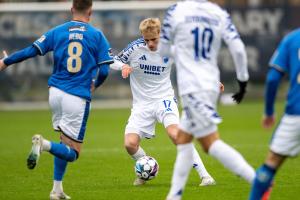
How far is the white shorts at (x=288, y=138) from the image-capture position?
794 centimetres

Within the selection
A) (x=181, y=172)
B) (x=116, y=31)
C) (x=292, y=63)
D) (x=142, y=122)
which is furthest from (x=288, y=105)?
(x=116, y=31)

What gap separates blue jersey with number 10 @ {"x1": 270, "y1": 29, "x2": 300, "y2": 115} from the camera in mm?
7934

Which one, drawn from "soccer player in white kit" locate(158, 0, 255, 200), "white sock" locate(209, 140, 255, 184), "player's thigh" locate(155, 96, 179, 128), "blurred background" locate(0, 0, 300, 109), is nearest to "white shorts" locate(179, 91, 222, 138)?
"soccer player in white kit" locate(158, 0, 255, 200)

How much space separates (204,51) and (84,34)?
1.88m

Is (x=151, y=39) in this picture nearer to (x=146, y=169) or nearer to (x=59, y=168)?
(x=146, y=169)

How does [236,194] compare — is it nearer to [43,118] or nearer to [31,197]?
[31,197]

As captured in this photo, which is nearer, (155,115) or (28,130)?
(155,115)

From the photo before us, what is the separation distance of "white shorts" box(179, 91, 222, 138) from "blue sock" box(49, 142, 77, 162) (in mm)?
1765

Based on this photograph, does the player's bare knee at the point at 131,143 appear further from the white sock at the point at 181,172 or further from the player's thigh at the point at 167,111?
the white sock at the point at 181,172

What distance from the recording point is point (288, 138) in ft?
26.1

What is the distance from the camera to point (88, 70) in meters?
9.77

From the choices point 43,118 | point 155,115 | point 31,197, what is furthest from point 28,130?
point 31,197

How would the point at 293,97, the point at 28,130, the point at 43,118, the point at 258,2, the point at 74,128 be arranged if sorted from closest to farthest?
the point at 293,97 → the point at 74,128 → the point at 28,130 → the point at 43,118 → the point at 258,2

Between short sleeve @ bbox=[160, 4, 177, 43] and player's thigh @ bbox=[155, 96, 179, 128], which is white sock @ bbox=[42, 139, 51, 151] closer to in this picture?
short sleeve @ bbox=[160, 4, 177, 43]
